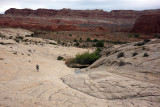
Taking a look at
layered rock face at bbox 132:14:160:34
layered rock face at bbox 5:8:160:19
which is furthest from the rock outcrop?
layered rock face at bbox 5:8:160:19

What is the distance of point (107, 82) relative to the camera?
9.24 meters

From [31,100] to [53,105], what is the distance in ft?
3.31

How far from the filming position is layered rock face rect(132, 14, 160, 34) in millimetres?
59909

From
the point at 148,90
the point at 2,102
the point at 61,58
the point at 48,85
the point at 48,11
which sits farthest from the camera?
the point at 48,11

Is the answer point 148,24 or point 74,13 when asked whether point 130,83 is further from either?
point 74,13

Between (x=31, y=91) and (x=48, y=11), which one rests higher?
(x=48, y=11)

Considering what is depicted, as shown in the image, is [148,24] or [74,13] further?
[74,13]

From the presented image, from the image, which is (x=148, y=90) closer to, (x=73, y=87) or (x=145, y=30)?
(x=73, y=87)

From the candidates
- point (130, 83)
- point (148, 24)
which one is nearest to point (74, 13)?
point (148, 24)

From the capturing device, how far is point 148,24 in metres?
62.2

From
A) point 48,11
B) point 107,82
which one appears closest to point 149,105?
point 107,82

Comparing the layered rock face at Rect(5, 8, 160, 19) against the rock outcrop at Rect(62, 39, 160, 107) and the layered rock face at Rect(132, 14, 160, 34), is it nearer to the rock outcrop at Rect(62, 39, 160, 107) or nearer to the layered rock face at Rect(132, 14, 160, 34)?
the layered rock face at Rect(132, 14, 160, 34)

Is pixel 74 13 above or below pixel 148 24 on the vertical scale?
above

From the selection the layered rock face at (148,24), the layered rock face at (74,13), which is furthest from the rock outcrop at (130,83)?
the layered rock face at (74,13)
